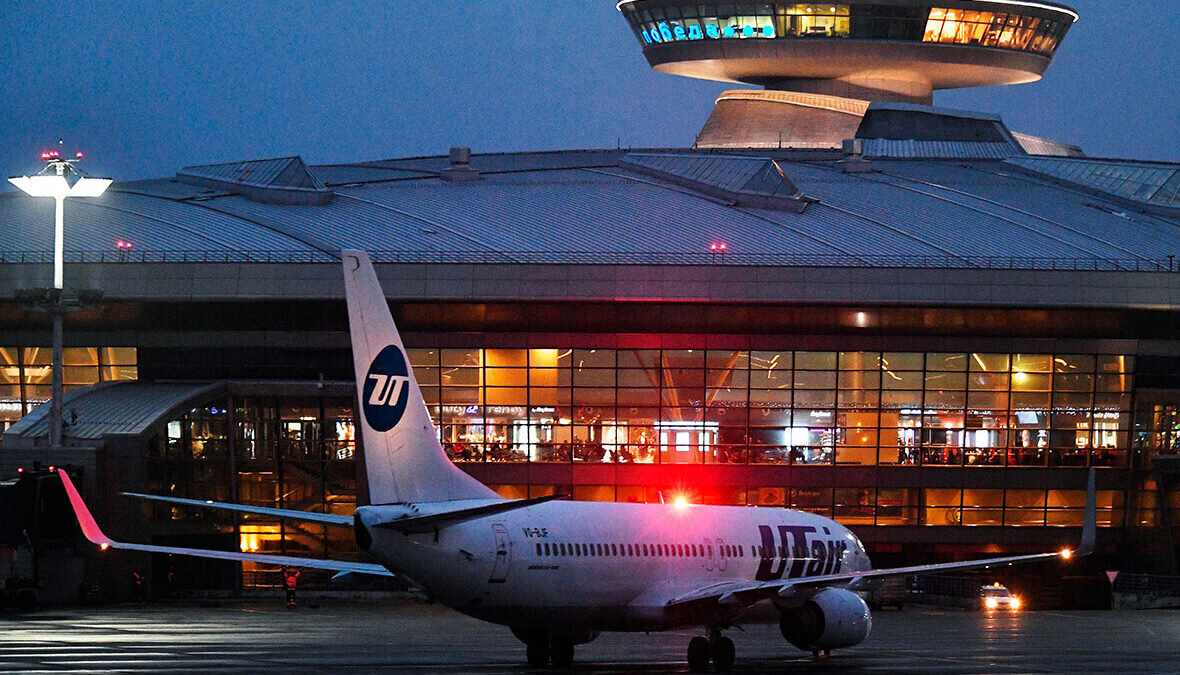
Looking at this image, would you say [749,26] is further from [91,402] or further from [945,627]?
[945,627]

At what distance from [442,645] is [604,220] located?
141 feet

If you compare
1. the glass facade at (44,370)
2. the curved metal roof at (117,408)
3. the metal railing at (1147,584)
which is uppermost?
the glass facade at (44,370)

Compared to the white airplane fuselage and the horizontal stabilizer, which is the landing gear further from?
the horizontal stabilizer

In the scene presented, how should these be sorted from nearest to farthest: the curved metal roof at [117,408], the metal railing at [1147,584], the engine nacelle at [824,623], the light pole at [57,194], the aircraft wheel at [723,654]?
the aircraft wheel at [723,654]
the engine nacelle at [824,623]
the light pole at [57,194]
the curved metal roof at [117,408]
the metal railing at [1147,584]

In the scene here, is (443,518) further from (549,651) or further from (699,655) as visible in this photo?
(699,655)

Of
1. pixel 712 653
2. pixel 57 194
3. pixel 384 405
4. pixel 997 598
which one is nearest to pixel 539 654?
pixel 712 653

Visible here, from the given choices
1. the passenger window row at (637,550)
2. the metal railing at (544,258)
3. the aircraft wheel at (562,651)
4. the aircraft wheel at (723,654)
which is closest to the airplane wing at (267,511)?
the passenger window row at (637,550)

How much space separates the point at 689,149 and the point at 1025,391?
29.0 metres

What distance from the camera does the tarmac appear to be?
134ft

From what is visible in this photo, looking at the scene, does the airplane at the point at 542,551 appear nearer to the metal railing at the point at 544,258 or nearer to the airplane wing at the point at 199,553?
the airplane wing at the point at 199,553

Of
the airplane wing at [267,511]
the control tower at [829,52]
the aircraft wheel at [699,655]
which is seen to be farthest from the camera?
the control tower at [829,52]

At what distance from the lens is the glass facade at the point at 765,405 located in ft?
277

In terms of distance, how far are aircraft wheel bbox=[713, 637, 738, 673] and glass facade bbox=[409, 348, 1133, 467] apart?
40.4 m

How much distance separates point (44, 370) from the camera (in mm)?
84750
